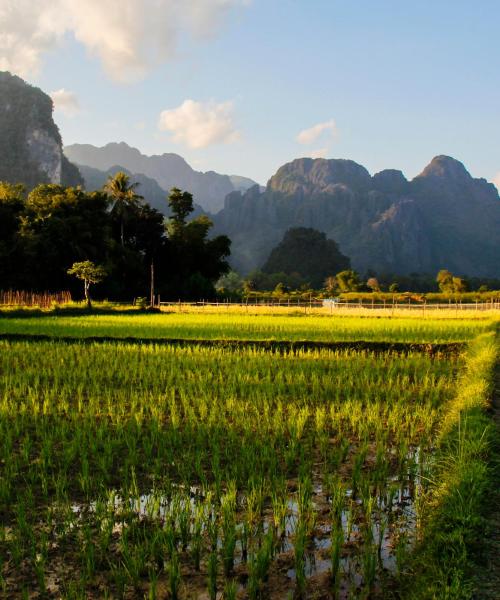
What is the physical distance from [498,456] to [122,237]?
5289 centimetres

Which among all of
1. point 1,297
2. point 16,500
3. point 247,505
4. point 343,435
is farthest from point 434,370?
point 1,297

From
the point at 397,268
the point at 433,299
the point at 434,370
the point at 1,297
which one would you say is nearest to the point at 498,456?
the point at 434,370

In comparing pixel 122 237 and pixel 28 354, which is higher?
pixel 122 237

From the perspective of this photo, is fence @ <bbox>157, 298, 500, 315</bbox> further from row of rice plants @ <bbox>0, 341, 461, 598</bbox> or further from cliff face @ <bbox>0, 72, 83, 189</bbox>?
cliff face @ <bbox>0, 72, 83, 189</bbox>

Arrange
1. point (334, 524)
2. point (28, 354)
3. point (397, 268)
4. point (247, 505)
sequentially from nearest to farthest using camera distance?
1. point (334, 524)
2. point (247, 505)
3. point (28, 354)
4. point (397, 268)

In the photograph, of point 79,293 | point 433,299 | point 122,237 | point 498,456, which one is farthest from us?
point 433,299

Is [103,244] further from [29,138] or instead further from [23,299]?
[29,138]

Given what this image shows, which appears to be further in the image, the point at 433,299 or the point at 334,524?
the point at 433,299

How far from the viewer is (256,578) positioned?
3309mm

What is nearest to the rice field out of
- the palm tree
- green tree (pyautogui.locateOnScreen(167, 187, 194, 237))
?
the palm tree

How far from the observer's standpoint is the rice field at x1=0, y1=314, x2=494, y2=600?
350 cm

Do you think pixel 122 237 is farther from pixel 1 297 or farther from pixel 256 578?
pixel 256 578

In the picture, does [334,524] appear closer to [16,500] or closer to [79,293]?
[16,500]

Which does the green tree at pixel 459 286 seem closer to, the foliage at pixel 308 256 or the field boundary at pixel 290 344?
the foliage at pixel 308 256
